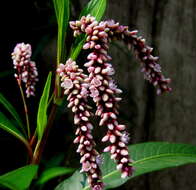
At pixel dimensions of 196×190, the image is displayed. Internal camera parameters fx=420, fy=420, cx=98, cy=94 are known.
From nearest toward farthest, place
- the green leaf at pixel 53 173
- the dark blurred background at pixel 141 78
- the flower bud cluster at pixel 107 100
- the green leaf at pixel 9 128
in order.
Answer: the flower bud cluster at pixel 107 100 < the green leaf at pixel 9 128 < the green leaf at pixel 53 173 < the dark blurred background at pixel 141 78

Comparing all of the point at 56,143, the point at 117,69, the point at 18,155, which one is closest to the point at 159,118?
the point at 117,69

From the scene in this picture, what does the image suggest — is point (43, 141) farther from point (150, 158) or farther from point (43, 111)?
point (150, 158)

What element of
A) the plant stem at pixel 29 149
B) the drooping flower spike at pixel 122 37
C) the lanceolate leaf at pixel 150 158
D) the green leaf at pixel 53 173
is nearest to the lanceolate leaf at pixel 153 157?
the lanceolate leaf at pixel 150 158

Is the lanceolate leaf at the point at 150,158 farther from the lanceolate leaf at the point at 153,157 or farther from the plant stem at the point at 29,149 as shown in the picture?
the plant stem at the point at 29,149

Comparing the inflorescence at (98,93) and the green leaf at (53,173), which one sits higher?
the inflorescence at (98,93)

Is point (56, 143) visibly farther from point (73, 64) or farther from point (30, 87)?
point (73, 64)

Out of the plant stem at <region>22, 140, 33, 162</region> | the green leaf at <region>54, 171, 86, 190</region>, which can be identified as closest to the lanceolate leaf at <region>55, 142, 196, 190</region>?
the green leaf at <region>54, 171, 86, 190</region>
